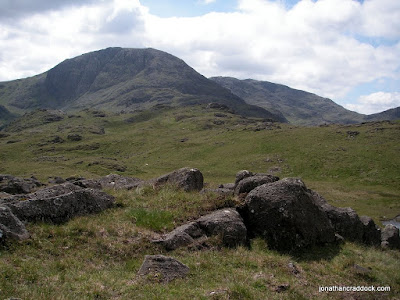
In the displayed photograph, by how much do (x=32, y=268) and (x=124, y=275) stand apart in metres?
3.06

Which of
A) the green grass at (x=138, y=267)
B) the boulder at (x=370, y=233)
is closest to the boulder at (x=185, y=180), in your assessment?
the green grass at (x=138, y=267)

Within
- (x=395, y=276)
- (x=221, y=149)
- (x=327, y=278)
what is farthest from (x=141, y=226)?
(x=221, y=149)

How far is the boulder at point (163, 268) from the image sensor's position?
37.3 feet

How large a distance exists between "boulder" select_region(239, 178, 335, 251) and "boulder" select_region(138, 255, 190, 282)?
599 cm

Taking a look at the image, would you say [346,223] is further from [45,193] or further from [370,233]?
[45,193]

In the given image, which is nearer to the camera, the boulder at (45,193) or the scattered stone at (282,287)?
the scattered stone at (282,287)

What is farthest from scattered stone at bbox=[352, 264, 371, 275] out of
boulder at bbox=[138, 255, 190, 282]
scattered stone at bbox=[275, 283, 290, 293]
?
boulder at bbox=[138, 255, 190, 282]

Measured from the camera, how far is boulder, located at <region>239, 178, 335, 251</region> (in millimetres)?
16297

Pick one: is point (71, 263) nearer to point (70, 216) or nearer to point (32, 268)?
point (32, 268)

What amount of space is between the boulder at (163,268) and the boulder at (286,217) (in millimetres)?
5990

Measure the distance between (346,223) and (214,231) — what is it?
11.3 metres

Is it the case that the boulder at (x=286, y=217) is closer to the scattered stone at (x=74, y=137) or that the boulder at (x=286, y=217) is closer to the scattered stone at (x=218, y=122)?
the scattered stone at (x=74, y=137)

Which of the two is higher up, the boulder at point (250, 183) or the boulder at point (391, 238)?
the boulder at point (250, 183)

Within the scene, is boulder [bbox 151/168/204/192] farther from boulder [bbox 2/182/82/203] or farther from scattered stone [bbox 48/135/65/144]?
scattered stone [bbox 48/135/65/144]
